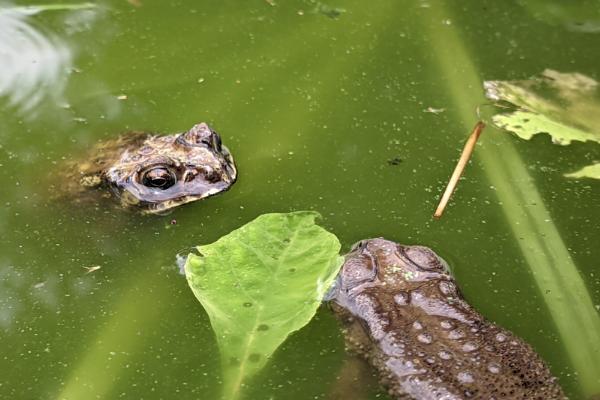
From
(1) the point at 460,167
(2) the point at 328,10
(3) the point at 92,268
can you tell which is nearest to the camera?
(3) the point at 92,268

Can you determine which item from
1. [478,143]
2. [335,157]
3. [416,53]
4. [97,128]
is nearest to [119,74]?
[97,128]

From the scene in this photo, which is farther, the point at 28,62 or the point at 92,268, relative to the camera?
the point at 28,62

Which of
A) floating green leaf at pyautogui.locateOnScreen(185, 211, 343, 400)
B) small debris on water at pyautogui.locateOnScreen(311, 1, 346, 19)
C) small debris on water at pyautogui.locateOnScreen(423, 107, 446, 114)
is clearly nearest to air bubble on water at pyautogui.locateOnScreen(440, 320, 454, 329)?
floating green leaf at pyautogui.locateOnScreen(185, 211, 343, 400)

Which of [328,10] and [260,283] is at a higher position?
[328,10]

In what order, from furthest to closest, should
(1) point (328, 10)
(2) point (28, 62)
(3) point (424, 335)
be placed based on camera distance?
(1) point (328, 10) < (2) point (28, 62) < (3) point (424, 335)

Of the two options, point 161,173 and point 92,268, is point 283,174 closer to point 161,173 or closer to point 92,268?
point 161,173

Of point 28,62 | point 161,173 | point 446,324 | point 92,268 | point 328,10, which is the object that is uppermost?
point 328,10

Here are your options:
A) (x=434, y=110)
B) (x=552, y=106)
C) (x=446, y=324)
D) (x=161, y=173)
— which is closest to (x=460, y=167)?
(x=434, y=110)
